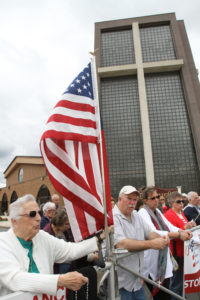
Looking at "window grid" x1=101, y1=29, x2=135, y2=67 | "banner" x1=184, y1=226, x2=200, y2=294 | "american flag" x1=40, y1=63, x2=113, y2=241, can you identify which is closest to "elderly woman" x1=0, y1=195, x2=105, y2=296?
"american flag" x1=40, y1=63, x2=113, y2=241

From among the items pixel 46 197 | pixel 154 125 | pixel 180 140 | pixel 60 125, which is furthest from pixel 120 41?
pixel 60 125

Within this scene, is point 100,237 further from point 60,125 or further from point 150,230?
point 60,125

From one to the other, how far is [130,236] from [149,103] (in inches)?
1068

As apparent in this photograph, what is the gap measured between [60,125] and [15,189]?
35900mm

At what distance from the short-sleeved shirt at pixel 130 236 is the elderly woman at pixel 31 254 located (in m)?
0.31

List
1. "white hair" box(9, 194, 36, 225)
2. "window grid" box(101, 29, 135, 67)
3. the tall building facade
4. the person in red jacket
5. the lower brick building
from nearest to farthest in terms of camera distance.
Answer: "white hair" box(9, 194, 36, 225), the person in red jacket, the tall building facade, the lower brick building, "window grid" box(101, 29, 135, 67)

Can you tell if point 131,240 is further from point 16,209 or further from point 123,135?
point 123,135

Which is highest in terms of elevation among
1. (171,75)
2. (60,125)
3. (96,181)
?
(171,75)

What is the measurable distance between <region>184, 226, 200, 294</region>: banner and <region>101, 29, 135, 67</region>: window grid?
101ft

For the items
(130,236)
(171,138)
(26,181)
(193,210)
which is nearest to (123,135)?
(171,138)

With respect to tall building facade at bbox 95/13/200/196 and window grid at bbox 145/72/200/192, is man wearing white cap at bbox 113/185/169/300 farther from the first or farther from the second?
window grid at bbox 145/72/200/192

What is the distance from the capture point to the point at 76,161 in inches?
86.5

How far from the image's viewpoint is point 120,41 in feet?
106

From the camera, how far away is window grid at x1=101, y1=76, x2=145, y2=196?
25370mm
